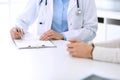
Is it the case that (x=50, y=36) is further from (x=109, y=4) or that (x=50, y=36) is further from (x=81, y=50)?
(x=109, y=4)

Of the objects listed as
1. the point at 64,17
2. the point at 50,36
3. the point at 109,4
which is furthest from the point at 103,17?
the point at 50,36

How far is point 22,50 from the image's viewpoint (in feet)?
5.12

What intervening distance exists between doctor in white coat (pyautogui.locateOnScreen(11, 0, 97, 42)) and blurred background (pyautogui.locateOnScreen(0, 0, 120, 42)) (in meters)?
1.38

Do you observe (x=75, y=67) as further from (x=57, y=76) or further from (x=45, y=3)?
(x=45, y=3)

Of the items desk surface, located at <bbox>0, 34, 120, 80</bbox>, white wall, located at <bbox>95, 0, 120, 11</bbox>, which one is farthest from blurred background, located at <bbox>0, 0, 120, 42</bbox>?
desk surface, located at <bbox>0, 34, 120, 80</bbox>

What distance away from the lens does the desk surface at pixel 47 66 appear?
1.14 m

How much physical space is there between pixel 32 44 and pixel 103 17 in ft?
7.26

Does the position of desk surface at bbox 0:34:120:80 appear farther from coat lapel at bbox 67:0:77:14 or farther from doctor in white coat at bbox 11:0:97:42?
coat lapel at bbox 67:0:77:14

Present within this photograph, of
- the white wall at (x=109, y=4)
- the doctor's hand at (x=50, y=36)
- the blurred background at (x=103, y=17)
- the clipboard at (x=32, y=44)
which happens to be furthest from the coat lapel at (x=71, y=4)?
the white wall at (x=109, y=4)

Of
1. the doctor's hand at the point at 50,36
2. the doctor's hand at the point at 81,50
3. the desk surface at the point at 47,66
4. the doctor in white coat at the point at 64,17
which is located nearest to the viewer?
the desk surface at the point at 47,66

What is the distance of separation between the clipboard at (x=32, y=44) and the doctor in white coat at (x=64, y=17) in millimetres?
225

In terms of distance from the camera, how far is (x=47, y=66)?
49.8 inches

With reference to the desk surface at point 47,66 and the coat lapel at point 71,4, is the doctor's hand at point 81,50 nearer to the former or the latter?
the desk surface at point 47,66

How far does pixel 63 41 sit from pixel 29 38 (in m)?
0.27
